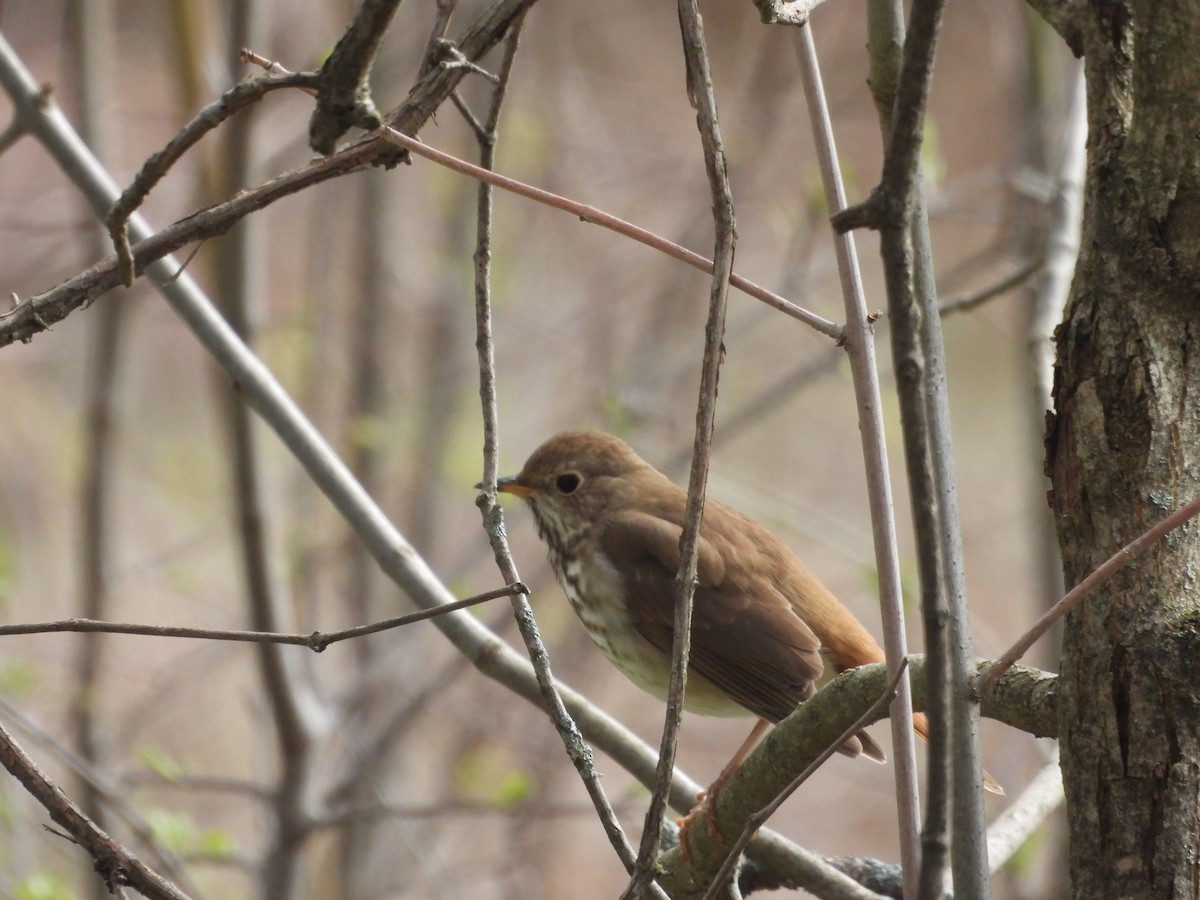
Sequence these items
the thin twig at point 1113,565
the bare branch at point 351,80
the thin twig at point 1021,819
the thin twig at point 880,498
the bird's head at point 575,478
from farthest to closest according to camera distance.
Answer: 1. the bird's head at point 575,478
2. the thin twig at point 1021,819
3. the bare branch at point 351,80
4. the thin twig at point 880,498
5. the thin twig at point 1113,565

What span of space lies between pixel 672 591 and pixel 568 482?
0.71m

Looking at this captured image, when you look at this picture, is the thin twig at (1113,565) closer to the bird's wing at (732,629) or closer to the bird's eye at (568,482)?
the bird's wing at (732,629)

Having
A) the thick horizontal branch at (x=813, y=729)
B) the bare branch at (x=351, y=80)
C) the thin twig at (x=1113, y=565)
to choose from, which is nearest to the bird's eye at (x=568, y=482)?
the thick horizontal branch at (x=813, y=729)

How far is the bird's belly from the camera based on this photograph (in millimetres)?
3582

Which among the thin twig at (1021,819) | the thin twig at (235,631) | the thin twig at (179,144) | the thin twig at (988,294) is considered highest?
the thin twig at (988,294)

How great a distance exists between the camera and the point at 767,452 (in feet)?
34.0

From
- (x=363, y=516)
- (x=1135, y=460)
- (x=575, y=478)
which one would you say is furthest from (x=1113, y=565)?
(x=575, y=478)

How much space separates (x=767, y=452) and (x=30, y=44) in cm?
596

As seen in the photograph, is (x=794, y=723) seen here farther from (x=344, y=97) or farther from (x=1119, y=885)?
(x=344, y=97)

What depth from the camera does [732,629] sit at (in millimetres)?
3451

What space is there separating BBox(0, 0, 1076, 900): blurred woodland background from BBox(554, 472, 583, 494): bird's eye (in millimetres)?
920

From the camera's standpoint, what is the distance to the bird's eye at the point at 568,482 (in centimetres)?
411

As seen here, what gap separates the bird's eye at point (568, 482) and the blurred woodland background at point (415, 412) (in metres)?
0.92

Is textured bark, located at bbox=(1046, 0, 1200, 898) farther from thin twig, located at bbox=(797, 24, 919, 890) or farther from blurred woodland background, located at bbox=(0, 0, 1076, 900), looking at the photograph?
blurred woodland background, located at bbox=(0, 0, 1076, 900)
